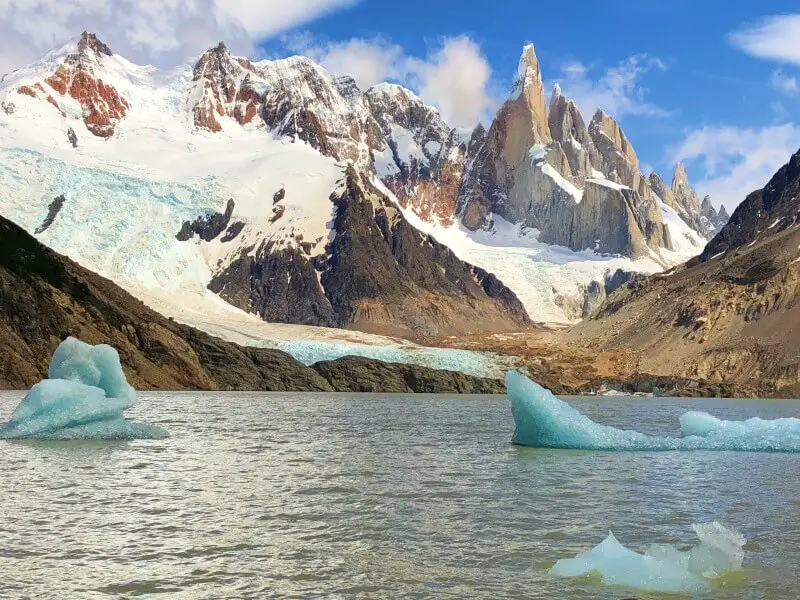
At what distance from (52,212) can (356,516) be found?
171 m

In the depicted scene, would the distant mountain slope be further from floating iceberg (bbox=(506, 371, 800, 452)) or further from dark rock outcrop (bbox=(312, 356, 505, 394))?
floating iceberg (bbox=(506, 371, 800, 452))

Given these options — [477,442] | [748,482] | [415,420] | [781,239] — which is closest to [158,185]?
[781,239]

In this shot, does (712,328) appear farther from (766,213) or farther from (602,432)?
(602,432)

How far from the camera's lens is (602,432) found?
32031 millimetres

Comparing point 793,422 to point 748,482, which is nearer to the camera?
point 748,482

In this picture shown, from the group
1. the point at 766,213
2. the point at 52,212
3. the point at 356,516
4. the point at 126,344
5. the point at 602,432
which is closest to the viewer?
the point at 356,516

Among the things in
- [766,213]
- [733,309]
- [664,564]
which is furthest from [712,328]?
[664,564]

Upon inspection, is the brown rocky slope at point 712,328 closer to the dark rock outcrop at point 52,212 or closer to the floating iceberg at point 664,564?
the dark rock outcrop at point 52,212

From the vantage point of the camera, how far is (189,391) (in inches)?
3561

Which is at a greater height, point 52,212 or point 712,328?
point 52,212

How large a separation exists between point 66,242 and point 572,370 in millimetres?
98556

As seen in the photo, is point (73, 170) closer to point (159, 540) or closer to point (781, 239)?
point (781, 239)

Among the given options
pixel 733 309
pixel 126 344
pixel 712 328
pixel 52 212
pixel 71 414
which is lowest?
pixel 71 414

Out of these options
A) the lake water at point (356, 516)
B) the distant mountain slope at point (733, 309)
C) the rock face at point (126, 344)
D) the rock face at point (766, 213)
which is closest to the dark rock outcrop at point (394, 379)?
the rock face at point (126, 344)
